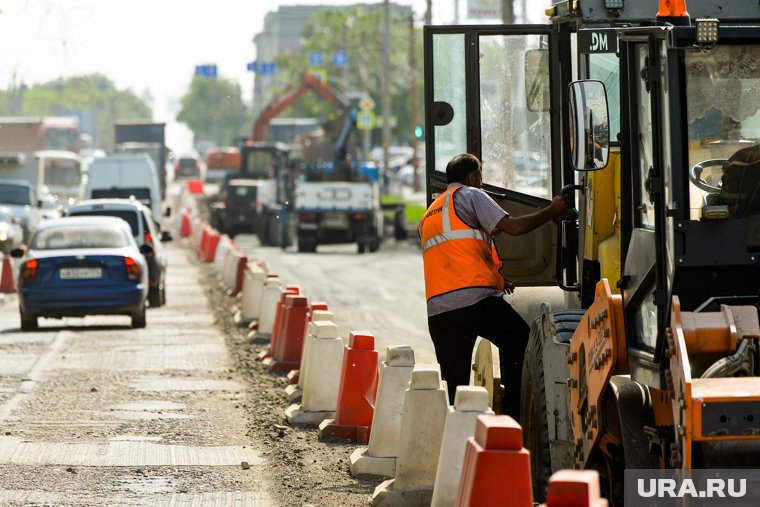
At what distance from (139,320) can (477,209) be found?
11965 millimetres

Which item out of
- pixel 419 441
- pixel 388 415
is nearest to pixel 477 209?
pixel 388 415

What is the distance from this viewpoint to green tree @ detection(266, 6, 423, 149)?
297ft

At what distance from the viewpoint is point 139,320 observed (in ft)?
66.5

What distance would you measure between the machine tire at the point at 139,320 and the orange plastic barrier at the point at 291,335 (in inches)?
207

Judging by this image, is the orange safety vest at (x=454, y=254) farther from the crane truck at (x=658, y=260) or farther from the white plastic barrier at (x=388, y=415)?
the crane truck at (x=658, y=260)

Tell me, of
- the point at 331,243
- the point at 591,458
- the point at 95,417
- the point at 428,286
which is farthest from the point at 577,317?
the point at 331,243

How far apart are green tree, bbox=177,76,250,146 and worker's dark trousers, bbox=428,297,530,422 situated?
15241cm

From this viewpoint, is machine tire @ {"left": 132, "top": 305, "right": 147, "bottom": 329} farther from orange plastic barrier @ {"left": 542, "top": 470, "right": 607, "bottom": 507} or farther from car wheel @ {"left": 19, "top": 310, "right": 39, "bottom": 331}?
orange plastic barrier @ {"left": 542, "top": 470, "right": 607, "bottom": 507}

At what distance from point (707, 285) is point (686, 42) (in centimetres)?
92

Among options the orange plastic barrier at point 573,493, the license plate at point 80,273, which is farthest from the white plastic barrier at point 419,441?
the license plate at point 80,273

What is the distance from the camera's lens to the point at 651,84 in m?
6.30

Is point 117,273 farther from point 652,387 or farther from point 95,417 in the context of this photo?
point 652,387

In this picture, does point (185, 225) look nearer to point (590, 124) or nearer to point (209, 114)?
point (590, 124)

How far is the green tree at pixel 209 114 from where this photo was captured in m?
168
